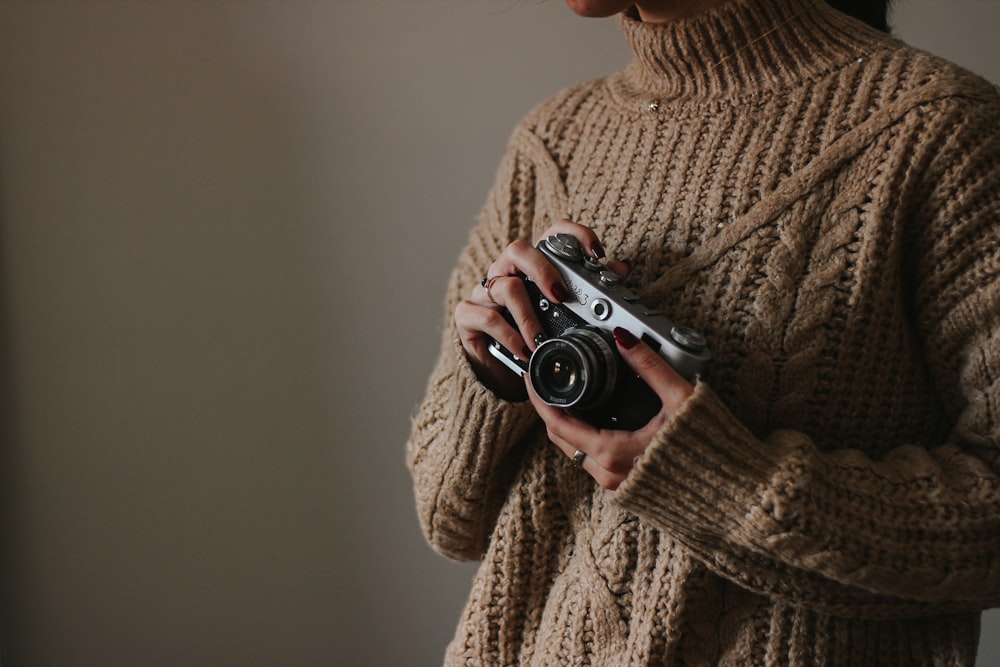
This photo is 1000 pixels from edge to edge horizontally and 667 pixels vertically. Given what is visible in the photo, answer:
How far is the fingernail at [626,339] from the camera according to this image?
651 mm

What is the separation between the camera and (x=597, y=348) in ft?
2.15

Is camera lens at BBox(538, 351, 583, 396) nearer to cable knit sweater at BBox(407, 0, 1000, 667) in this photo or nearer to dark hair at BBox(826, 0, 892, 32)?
cable knit sweater at BBox(407, 0, 1000, 667)

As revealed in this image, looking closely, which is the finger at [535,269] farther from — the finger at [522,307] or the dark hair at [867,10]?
the dark hair at [867,10]

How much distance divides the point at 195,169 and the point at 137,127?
93 millimetres

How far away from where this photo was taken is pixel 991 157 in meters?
0.68

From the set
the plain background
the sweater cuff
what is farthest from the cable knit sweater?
the plain background

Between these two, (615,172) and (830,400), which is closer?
(830,400)

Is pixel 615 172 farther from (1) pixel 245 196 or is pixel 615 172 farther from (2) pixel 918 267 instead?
(1) pixel 245 196

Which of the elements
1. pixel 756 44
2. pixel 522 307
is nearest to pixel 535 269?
pixel 522 307

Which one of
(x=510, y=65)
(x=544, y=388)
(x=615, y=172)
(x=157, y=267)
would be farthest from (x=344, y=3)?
(x=544, y=388)

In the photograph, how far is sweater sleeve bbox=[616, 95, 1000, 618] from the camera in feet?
2.05

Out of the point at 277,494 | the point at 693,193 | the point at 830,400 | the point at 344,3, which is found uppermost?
the point at 344,3

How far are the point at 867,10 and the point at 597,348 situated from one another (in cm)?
45

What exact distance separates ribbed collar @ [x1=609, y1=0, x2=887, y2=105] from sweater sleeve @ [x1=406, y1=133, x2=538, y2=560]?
195mm
